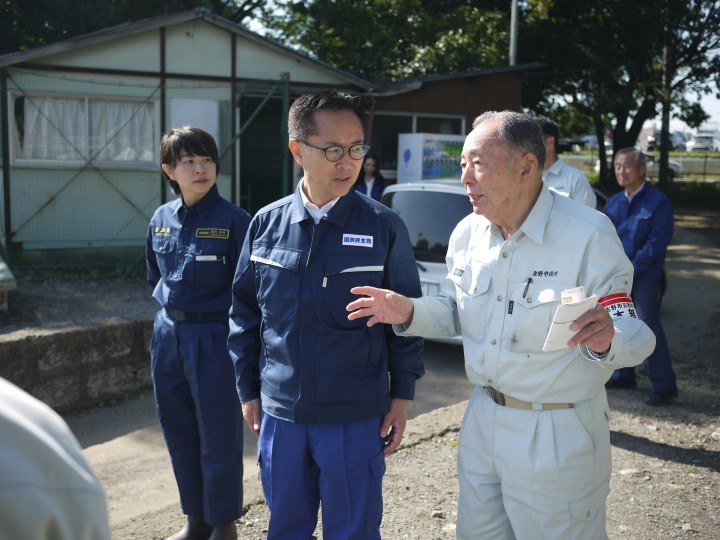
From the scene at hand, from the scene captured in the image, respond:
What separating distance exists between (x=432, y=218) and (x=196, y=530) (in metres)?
5.15

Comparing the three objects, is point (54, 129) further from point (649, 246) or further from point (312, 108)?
point (312, 108)

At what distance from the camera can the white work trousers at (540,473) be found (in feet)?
8.63

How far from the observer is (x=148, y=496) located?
5.00 meters

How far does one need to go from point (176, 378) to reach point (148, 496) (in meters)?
1.55

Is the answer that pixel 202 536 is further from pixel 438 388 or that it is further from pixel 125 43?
pixel 125 43

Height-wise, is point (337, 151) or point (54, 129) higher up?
point (54, 129)

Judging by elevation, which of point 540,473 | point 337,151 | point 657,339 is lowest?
point 657,339

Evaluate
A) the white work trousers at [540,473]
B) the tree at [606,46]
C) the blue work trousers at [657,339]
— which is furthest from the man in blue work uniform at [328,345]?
the tree at [606,46]

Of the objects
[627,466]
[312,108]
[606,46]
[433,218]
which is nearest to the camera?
[312,108]

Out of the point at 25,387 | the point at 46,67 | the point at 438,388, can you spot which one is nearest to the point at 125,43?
the point at 46,67

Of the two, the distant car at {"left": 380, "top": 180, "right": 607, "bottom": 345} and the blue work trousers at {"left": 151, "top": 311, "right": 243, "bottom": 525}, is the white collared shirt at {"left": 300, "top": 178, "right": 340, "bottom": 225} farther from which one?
the distant car at {"left": 380, "top": 180, "right": 607, "bottom": 345}

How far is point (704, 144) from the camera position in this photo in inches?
2215

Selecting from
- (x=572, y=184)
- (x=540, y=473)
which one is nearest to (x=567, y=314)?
(x=540, y=473)

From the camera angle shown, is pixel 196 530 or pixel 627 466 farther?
pixel 627 466
